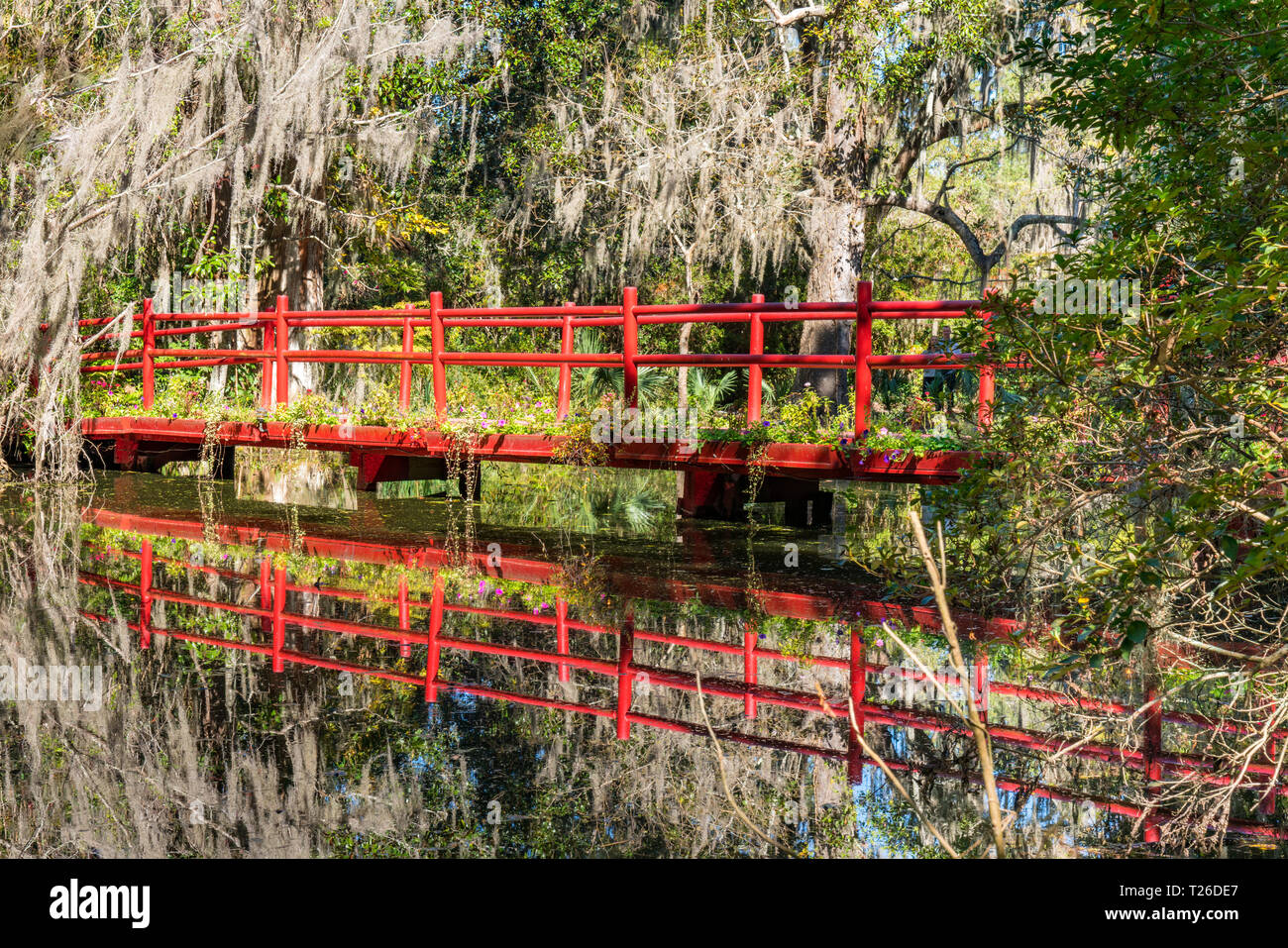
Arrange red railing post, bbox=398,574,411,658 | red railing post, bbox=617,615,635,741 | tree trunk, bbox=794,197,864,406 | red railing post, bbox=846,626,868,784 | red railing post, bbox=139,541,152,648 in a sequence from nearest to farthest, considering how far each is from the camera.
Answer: red railing post, bbox=846,626,868,784
red railing post, bbox=617,615,635,741
red railing post, bbox=398,574,411,658
red railing post, bbox=139,541,152,648
tree trunk, bbox=794,197,864,406

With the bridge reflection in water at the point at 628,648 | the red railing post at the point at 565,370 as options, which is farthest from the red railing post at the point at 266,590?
the red railing post at the point at 565,370

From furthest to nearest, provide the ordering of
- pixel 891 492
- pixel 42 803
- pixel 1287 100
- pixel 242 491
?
pixel 891 492 < pixel 242 491 < pixel 1287 100 < pixel 42 803

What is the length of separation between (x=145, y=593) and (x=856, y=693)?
15.8ft

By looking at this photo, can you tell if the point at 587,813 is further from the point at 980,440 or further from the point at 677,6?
the point at 677,6

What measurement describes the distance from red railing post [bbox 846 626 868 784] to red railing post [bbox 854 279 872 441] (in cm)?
259

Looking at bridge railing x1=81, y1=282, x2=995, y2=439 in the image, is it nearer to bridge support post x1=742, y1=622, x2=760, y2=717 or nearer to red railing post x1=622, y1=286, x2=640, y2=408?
red railing post x1=622, y1=286, x2=640, y2=408

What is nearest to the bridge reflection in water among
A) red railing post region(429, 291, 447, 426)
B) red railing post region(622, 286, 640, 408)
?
red railing post region(622, 286, 640, 408)

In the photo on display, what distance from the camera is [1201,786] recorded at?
174 inches

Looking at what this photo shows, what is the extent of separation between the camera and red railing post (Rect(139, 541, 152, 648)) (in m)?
6.75

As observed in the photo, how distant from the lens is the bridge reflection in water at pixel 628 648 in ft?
16.1

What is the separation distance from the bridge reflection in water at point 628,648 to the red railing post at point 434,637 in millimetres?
17

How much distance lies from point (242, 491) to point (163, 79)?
513 centimetres

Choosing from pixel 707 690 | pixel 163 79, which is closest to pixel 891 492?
pixel 163 79

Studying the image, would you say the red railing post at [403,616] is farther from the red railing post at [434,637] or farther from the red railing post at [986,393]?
the red railing post at [986,393]
